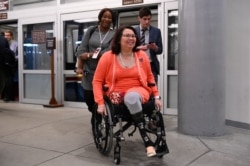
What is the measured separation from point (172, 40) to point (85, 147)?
2749mm

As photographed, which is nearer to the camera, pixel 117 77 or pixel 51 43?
pixel 117 77

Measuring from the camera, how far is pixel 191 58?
4.39 metres

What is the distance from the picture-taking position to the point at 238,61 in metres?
4.85

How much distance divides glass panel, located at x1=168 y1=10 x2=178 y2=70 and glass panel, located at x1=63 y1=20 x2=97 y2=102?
6.26ft

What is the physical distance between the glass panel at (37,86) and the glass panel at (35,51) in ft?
0.63

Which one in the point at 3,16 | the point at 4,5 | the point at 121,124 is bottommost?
the point at 121,124

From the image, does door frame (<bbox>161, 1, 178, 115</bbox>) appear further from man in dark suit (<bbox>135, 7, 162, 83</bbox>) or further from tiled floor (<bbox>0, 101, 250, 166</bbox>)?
man in dark suit (<bbox>135, 7, 162, 83</bbox>)

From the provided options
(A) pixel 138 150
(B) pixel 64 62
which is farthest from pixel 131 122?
(B) pixel 64 62

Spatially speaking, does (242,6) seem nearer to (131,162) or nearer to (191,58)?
(191,58)

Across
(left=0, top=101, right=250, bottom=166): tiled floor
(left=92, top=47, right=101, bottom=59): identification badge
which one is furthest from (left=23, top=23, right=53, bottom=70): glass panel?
(left=92, top=47, right=101, bottom=59): identification badge

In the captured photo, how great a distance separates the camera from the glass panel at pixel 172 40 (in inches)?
231

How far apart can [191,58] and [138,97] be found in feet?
4.77

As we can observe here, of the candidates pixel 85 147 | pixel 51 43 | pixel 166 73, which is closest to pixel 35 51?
pixel 51 43

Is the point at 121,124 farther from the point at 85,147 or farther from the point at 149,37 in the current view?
the point at 149,37
